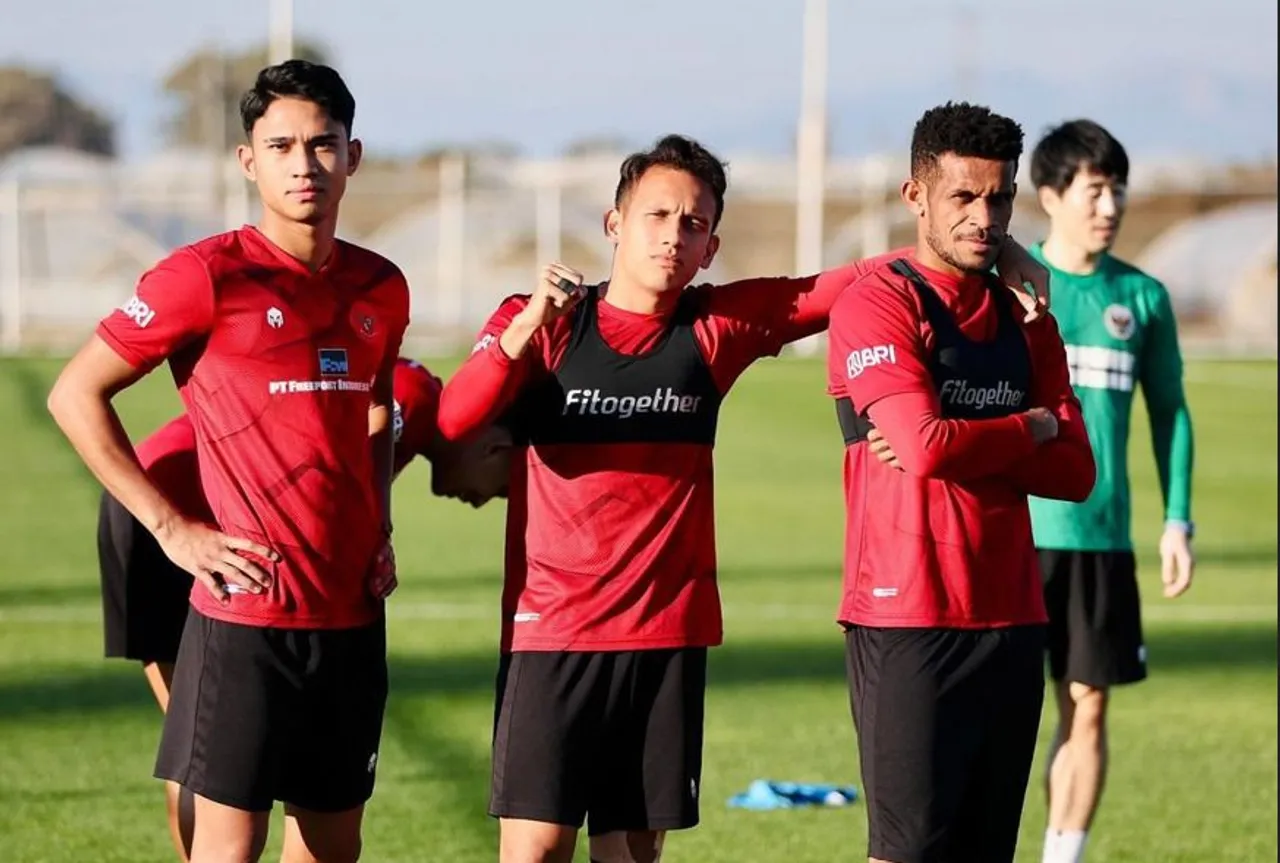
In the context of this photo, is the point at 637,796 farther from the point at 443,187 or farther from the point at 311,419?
the point at 443,187

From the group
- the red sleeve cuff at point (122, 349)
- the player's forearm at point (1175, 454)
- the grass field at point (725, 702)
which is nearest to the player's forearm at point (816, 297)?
the red sleeve cuff at point (122, 349)

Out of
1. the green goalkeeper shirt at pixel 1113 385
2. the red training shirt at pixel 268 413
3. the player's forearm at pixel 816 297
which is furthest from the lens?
the green goalkeeper shirt at pixel 1113 385

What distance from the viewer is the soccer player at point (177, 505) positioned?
18.2 ft

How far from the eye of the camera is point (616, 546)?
5.14 m

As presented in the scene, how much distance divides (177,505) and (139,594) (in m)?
0.74

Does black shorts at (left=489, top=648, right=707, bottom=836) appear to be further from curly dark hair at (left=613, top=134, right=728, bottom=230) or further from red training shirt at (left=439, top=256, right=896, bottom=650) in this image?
curly dark hair at (left=613, top=134, right=728, bottom=230)

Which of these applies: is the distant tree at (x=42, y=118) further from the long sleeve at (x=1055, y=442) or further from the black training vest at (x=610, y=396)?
the long sleeve at (x=1055, y=442)

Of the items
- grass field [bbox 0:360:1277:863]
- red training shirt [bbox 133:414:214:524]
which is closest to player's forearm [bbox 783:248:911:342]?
red training shirt [bbox 133:414:214:524]

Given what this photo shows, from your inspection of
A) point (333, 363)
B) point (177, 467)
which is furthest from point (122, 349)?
point (177, 467)

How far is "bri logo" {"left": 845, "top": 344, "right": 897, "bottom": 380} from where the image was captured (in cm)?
493

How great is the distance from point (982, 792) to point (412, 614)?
7918mm

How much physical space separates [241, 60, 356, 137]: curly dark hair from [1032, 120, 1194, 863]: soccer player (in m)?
2.73

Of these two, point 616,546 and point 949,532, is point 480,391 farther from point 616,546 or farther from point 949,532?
point 949,532

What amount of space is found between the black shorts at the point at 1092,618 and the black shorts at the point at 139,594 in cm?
267
